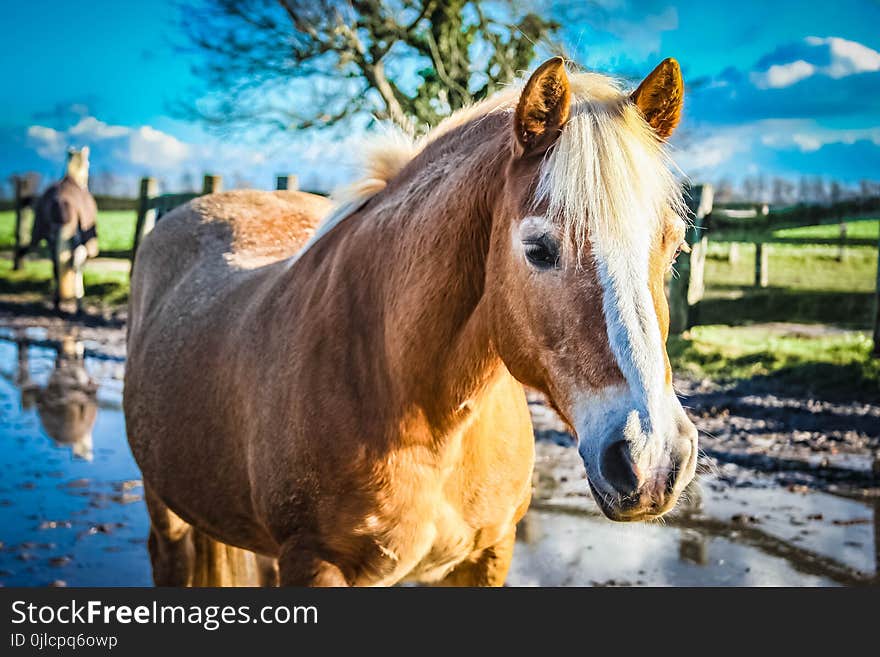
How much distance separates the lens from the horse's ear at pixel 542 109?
4.95 ft

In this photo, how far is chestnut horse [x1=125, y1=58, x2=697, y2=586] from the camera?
142cm

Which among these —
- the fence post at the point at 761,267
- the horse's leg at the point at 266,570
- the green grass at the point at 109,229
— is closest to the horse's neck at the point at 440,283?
the horse's leg at the point at 266,570

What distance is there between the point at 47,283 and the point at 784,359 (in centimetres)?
1138

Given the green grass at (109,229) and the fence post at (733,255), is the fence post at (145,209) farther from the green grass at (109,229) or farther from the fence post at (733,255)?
the fence post at (733,255)

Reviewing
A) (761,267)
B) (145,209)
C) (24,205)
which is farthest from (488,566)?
(24,205)

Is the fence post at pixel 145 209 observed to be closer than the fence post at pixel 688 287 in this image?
No

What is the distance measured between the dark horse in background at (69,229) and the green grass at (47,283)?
0.27 meters

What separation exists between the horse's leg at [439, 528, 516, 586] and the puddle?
1193 mm

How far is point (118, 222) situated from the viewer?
17922 mm

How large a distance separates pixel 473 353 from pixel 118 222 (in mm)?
17988

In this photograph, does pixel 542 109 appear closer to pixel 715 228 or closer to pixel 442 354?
pixel 442 354

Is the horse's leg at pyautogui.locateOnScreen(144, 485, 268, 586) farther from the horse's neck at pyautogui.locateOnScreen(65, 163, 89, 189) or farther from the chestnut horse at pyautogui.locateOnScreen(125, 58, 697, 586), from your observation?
the horse's neck at pyautogui.locateOnScreen(65, 163, 89, 189)

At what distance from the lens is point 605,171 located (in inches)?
58.3

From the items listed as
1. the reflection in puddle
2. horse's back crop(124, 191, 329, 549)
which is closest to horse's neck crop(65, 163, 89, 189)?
the reflection in puddle
